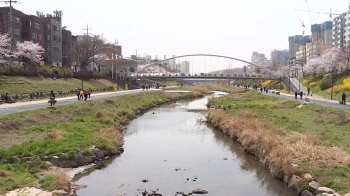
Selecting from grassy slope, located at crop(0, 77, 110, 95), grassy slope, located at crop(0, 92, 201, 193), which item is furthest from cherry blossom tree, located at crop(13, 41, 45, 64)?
grassy slope, located at crop(0, 92, 201, 193)

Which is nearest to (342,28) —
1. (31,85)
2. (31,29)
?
(31,29)

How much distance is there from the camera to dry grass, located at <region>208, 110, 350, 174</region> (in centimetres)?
1634

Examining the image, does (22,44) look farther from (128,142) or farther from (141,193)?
(141,193)

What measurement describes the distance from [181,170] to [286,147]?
17.9 feet

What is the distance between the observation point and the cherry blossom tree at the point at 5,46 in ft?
176

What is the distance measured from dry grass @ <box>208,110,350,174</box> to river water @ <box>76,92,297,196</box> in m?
0.86

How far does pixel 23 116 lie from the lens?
2614 centimetres

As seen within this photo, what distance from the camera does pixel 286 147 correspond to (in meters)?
18.3

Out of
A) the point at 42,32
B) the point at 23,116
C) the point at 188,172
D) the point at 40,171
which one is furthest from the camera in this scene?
the point at 42,32

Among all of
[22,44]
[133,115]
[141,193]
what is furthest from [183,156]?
[22,44]

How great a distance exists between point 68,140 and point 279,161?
1209cm

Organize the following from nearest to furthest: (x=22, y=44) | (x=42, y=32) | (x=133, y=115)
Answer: (x=133, y=115), (x=22, y=44), (x=42, y=32)

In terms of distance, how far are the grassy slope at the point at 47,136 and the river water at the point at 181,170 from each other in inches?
78.4

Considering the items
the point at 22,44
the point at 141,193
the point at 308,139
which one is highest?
the point at 22,44
